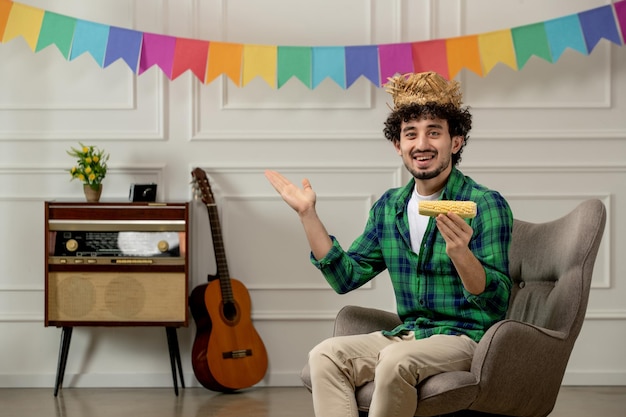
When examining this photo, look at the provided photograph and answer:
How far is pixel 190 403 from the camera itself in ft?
13.2

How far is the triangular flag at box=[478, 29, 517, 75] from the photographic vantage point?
4.25 meters

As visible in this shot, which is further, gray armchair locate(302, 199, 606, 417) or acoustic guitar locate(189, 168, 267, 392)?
acoustic guitar locate(189, 168, 267, 392)

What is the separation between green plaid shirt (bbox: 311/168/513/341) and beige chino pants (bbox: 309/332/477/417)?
9 cm

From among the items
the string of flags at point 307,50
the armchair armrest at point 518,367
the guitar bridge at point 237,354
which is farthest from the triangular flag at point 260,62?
the armchair armrest at point 518,367

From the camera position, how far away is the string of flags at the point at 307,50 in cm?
420

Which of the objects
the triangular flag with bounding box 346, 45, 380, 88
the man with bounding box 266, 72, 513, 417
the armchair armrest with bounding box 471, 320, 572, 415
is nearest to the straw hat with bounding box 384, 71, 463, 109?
the man with bounding box 266, 72, 513, 417

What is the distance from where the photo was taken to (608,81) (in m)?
4.44

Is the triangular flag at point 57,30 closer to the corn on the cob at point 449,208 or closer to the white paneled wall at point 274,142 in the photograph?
the white paneled wall at point 274,142

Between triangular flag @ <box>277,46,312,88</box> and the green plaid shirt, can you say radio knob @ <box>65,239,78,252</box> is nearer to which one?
triangular flag @ <box>277,46,312,88</box>

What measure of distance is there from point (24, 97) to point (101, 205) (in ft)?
2.52

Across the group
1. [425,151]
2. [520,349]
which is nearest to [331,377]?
[520,349]

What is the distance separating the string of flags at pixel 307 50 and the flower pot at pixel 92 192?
1.82ft

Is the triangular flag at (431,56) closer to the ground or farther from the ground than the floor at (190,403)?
farther from the ground

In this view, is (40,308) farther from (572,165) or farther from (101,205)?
(572,165)
